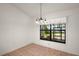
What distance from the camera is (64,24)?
425 centimetres

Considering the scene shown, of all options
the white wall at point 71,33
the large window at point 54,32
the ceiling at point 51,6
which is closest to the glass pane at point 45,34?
the large window at point 54,32

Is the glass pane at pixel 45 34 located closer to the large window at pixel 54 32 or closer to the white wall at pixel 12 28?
the large window at pixel 54 32

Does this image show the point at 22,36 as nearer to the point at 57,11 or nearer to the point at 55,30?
the point at 55,30

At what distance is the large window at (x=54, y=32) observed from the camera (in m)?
4.35

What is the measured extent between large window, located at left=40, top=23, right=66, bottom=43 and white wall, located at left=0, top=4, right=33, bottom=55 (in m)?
1.24

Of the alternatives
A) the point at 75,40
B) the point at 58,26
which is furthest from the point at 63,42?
the point at 58,26

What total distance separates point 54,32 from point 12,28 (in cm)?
263

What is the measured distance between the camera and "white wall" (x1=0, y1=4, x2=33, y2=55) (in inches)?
152

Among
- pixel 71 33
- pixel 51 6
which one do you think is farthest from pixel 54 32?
pixel 51 6

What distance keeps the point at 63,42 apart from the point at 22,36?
9.20ft

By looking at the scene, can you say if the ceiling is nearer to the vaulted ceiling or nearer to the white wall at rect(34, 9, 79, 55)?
the vaulted ceiling

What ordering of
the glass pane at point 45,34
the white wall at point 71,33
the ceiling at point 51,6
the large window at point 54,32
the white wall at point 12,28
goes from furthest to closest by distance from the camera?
1. the glass pane at point 45,34
2. the large window at point 54,32
3. the white wall at point 12,28
4. the white wall at point 71,33
5. the ceiling at point 51,6

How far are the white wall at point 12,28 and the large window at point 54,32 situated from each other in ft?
4.08

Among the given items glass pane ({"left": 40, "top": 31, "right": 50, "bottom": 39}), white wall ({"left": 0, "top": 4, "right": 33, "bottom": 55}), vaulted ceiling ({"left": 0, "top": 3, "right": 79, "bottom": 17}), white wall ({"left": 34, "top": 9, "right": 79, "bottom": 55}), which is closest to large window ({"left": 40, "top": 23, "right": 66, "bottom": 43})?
glass pane ({"left": 40, "top": 31, "right": 50, "bottom": 39})
